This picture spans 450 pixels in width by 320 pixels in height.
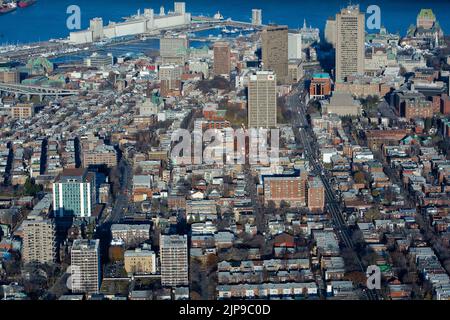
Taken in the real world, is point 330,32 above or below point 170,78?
above

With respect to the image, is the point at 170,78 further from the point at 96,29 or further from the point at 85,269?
the point at 85,269

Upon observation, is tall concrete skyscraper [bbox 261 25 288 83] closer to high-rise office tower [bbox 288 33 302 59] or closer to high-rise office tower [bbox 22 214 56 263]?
high-rise office tower [bbox 288 33 302 59]

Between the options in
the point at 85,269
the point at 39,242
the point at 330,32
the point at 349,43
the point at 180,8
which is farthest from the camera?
the point at 180,8

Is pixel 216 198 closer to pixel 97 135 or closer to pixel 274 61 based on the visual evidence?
pixel 97 135

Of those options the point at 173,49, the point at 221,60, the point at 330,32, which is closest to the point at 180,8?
the point at 173,49

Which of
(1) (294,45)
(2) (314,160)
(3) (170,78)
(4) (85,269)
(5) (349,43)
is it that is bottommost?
(4) (85,269)

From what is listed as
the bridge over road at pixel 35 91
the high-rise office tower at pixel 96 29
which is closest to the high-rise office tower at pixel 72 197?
the bridge over road at pixel 35 91
